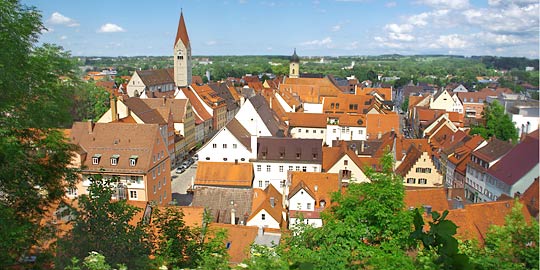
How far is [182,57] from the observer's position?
202 ft

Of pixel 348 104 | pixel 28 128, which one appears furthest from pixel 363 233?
pixel 348 104

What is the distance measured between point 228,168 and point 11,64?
1945 cm

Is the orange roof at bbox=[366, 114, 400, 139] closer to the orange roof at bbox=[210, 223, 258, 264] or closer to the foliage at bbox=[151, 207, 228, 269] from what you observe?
the orange roof at bbox=[210, 223, 258, 264]

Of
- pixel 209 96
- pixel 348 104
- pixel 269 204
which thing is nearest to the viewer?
pixel 269 204

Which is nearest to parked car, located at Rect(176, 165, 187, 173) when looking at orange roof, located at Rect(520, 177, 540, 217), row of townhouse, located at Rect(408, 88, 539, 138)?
row of townhouse, located at Rect(408, 88, 539, 138)

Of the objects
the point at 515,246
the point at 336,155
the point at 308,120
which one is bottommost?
the point at 336,155

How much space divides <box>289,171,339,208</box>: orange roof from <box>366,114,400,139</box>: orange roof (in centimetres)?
1741

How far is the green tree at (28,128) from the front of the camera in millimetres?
7730

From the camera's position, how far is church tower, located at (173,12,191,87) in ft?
190

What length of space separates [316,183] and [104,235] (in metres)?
17.1

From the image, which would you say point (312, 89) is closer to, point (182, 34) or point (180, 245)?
point (182, 34)

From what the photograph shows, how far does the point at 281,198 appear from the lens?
79.8ft

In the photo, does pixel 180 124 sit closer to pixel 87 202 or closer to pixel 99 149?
pixel 99 149

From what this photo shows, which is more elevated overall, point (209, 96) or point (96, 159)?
point (209, 96)
